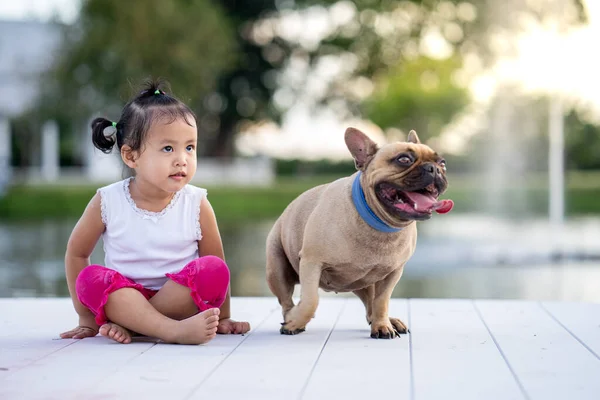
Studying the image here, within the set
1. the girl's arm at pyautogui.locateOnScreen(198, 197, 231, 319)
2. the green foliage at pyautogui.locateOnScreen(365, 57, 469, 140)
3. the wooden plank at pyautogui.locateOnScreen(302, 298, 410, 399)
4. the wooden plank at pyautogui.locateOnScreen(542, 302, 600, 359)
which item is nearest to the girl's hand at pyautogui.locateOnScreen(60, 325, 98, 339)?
the girl's arm at pyautogui.locateOnScreen(198, 197, 231, 319)

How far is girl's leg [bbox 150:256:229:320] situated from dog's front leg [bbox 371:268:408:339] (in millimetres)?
551

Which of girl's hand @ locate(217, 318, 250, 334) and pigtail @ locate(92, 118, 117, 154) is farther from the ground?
pigtail @ locate(92, 118, 117, 154)

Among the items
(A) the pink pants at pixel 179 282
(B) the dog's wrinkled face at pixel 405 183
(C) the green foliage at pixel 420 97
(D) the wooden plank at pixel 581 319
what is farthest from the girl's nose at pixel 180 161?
(C) the green foliage at pixel 420 97

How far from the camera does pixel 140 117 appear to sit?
311 centimetres

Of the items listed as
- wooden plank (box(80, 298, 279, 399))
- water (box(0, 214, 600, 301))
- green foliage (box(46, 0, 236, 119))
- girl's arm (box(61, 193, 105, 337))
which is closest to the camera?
wooden plank (box(80, 298, 279, 399))

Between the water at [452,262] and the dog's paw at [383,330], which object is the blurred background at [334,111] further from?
the dog's paw at [383,330]

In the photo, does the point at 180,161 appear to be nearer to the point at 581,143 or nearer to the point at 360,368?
the point at 360,368

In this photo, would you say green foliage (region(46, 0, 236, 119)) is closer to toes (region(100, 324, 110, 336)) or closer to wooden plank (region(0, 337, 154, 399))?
toes (region(100, 324, 110, 336))

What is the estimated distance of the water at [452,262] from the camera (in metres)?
7.26

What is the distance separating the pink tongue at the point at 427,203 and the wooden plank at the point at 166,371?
30.4 inches

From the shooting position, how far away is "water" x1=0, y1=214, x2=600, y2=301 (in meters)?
7.26

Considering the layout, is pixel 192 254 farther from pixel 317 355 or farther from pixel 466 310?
pixel 466 310

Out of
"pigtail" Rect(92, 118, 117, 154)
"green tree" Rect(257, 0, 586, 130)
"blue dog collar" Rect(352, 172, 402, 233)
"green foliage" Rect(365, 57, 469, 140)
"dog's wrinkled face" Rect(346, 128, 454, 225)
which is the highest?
"green tree" Rect(257, 0, 586, 130)

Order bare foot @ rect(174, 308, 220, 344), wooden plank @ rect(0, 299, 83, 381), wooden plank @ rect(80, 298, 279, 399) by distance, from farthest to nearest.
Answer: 1. bare foot @ rect(174, 308, 220, 344)
2. wooden plank @ rect(0, 299, 83, 381)
3. wooden plank @ rect(80, 298, 279, 399)
